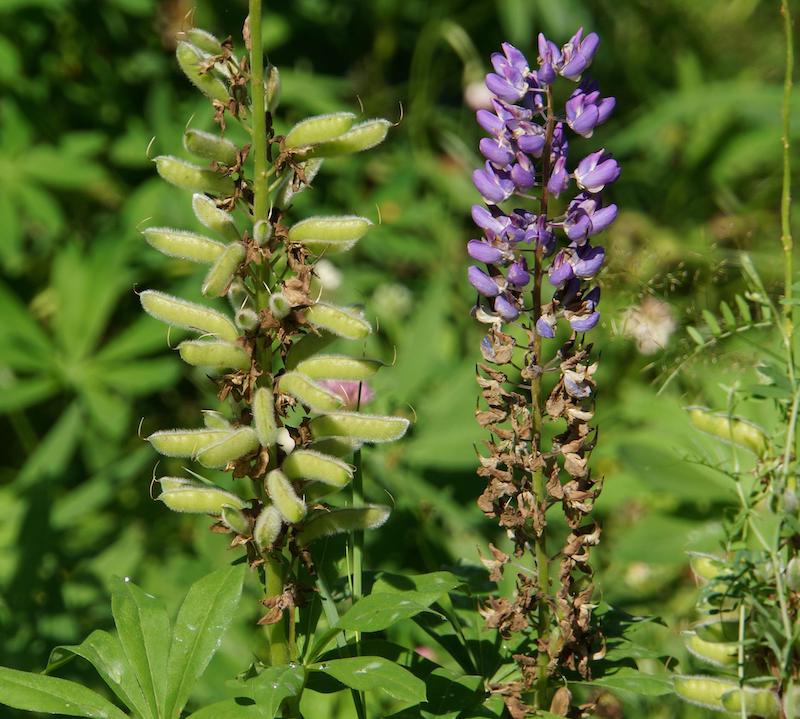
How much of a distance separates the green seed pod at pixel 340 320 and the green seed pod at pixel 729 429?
0.71 m

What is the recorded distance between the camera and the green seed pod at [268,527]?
1.54 meters

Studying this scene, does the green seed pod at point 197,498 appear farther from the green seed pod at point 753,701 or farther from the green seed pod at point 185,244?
the green seed pod at point 753,701

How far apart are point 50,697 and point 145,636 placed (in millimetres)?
174

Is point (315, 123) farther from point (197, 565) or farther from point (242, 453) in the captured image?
point (197, 565)

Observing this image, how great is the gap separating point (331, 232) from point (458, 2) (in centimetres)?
339

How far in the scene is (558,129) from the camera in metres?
1.57

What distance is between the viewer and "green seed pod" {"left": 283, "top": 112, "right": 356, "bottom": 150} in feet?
5.20

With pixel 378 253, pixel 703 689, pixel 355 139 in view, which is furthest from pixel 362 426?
pixel 378 253

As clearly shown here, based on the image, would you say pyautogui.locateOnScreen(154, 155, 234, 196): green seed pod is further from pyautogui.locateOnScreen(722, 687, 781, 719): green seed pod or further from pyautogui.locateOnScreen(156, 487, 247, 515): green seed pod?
pyautogui.locateOnScreen(722, 687, 781, 719): green seed pod

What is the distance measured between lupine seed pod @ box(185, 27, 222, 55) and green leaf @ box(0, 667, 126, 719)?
934 mm

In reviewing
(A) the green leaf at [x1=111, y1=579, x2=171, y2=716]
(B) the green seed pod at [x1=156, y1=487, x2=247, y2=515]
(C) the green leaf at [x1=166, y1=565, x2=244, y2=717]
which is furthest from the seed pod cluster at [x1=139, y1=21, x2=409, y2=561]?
(A) the green leaf at [x1=111, y1=579, x2=171, y2=716]

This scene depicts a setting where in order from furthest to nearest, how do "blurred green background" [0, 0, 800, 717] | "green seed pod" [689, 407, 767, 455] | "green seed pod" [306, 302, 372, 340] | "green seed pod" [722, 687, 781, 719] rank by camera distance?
"blurred green background" [0, 0, 800, 717] → "green seed pod" [689, 407, 767, 455] → "green seed pod" [722, 687, 781, 719] → "green seed pod" [306, 302, 372, 340]

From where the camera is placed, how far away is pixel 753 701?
1.76 metres

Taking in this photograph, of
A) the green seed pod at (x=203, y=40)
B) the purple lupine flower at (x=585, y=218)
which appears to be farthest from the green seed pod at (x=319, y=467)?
the green seed pod at (x=203, y=40)
